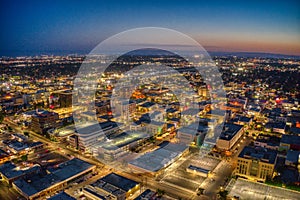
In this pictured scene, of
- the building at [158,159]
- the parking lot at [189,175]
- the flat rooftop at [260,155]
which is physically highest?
the flat rooftop at [260,155]

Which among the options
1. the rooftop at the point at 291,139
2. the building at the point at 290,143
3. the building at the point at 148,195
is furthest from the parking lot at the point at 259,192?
the rooftop at the point at 291,139

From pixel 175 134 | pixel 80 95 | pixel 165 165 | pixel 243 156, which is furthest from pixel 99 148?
pixel 80 95

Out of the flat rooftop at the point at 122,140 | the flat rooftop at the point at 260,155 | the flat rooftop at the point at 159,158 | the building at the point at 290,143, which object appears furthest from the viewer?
the building at the point at 290,143

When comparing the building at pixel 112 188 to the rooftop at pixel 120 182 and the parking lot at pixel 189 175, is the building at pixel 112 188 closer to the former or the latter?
the rooftop at pixel 120 182

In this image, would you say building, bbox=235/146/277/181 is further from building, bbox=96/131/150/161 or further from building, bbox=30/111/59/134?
building, bbox=30/111/59/134

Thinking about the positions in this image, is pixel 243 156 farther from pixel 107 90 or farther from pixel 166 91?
pixel 107 90
